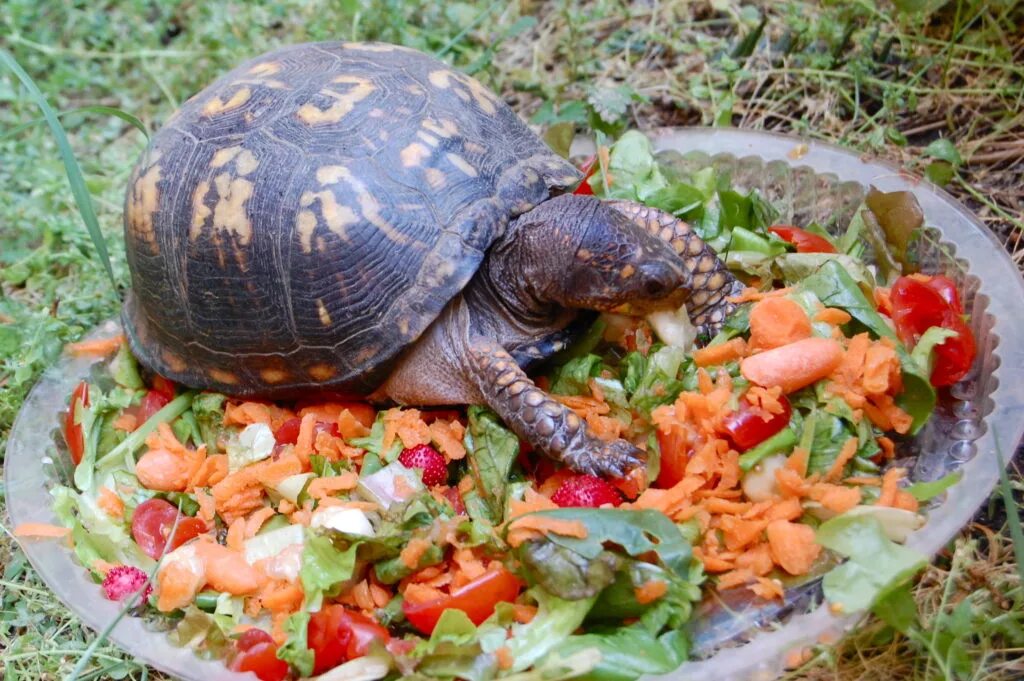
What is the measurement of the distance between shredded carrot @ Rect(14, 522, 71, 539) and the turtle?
0.59 meters

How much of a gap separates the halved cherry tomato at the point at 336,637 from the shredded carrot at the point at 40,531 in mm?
825

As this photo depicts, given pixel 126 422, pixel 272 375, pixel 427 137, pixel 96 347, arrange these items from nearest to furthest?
pixel 427 137 < pixel 272 375 < pixel 126 422 < pixel 96 347

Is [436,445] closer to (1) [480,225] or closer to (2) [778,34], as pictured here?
(1) [480,225]

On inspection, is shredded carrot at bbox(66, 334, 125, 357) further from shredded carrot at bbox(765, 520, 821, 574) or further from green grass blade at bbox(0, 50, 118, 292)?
shredded carrot at bbox(765, 520, 821, 574)

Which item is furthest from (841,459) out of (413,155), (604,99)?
(604,99)

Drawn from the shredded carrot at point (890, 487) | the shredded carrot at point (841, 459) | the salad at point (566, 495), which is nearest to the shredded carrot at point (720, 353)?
the salad at point (566, 495)

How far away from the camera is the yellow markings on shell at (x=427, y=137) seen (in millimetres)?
2494

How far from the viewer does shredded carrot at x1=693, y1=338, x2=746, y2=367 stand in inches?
95.8

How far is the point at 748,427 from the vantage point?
7.22 feet

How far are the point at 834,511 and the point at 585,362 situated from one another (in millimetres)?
848

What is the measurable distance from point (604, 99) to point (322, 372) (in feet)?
5.13

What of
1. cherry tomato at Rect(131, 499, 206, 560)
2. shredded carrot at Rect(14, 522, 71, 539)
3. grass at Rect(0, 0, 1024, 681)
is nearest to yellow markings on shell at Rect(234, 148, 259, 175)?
grass at Rect(0, 0, 1024, 681)

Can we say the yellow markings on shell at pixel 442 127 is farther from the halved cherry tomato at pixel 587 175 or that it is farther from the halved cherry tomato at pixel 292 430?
the halved cherry tomato at pixel 292 430

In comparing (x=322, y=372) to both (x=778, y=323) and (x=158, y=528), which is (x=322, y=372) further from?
(x=778, y=323)
